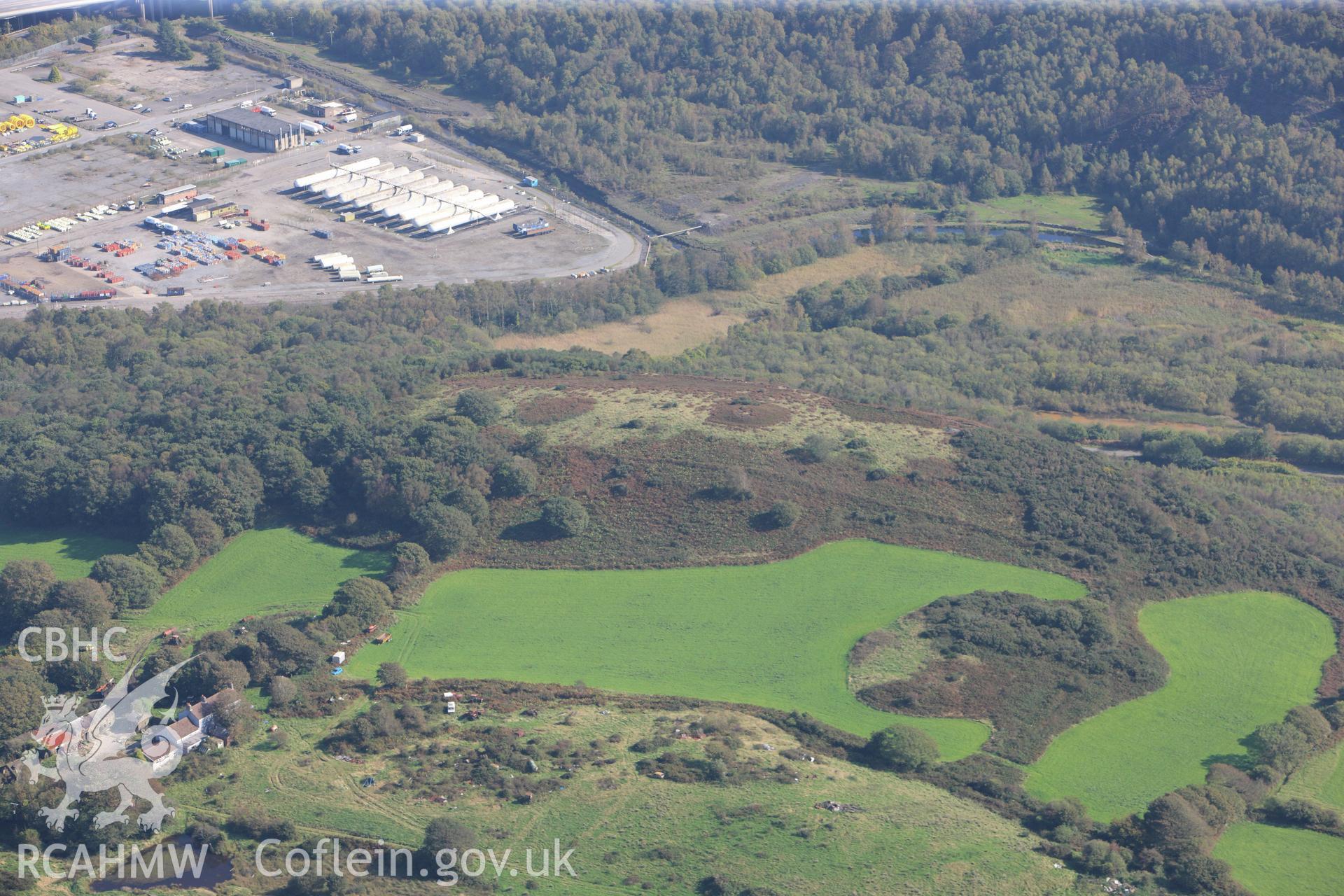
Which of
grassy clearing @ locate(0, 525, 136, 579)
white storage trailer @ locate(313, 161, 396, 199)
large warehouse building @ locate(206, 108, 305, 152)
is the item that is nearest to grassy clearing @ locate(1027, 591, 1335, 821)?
grassy clearing @ locate(0, 525, 136, 579)

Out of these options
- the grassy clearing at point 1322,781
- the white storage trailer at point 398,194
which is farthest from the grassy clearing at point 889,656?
the white storage trailer at point 398,194

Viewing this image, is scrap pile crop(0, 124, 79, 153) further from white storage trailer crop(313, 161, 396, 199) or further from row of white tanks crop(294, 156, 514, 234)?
white storage trailer crop(313, 161, 396, 199)

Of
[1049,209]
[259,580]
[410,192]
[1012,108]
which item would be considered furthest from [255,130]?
[259,580]

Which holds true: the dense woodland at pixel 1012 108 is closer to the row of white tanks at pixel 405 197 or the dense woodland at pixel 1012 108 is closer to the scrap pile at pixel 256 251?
the row of white tanks at pixel 405 197

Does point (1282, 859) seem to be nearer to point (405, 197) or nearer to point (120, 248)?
point (405, 197)

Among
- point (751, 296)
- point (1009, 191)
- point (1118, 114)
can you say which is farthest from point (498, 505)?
point (1118, 114)

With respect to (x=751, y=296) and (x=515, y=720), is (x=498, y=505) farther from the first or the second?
(x=751, y=296)
